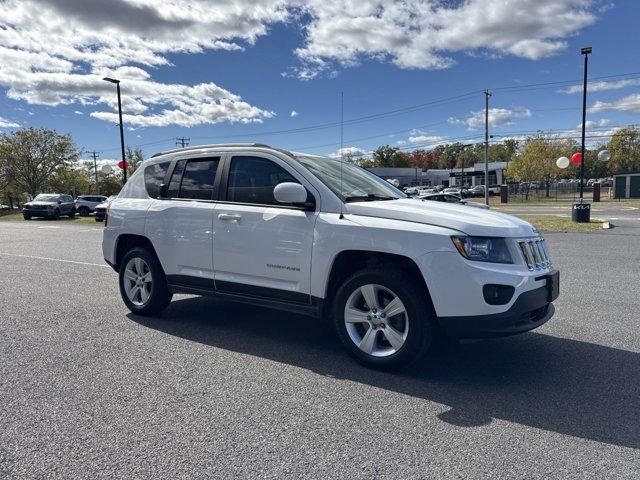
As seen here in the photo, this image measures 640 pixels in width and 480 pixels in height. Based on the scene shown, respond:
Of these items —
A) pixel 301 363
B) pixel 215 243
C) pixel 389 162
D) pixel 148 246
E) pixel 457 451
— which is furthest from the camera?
pixel 389 162

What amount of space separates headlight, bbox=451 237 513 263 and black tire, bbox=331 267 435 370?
1.52 feet

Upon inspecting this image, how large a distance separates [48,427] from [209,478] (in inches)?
50.4

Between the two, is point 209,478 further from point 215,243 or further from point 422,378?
point 215,243

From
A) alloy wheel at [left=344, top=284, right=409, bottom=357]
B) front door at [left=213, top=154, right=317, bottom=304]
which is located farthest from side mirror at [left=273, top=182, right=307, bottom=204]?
alloy wheel at [left=344, top=284, right=409, bottom=357]

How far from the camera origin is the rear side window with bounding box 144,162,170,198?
5.59 metres

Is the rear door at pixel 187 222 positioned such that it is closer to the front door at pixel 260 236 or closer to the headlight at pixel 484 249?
the front door at pixel 260 236

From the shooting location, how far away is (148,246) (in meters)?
5.66

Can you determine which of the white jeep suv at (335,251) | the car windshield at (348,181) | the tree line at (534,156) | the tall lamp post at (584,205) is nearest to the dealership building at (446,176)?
the tree line at (534,156)

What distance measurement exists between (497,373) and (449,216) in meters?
1.36

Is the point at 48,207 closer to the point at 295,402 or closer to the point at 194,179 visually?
the point at 194,179

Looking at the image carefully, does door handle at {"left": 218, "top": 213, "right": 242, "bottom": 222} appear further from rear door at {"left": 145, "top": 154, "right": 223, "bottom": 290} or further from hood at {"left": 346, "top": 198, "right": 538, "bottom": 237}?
hood at {"left": 346, "top": 198, "right": 538, "bottom": 237}

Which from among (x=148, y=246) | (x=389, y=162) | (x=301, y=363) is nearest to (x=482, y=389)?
(x=301, y=363)

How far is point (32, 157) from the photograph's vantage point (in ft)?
177

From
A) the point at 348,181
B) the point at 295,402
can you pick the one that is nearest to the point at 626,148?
the point at 348,181
